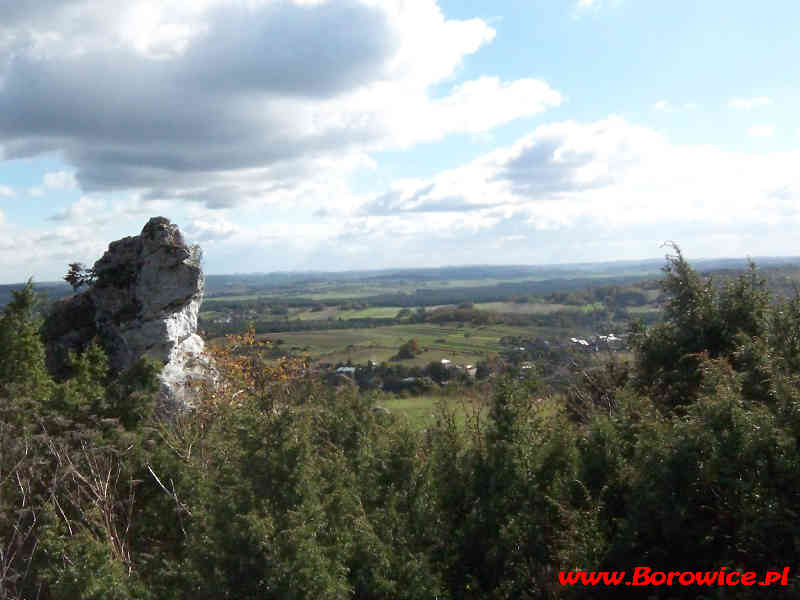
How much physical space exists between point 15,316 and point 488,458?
38.7 feet

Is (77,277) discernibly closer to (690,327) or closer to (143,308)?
(143,308)

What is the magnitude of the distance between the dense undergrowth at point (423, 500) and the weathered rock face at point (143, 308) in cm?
486

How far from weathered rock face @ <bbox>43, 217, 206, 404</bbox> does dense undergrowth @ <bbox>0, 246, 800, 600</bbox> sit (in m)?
4.86

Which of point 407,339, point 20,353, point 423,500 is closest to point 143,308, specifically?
point 20,353

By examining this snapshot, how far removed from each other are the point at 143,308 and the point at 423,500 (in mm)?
10512

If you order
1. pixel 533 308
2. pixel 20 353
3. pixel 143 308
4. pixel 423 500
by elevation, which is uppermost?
pixel 143 308

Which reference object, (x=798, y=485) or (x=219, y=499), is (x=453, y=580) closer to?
(x=219, y=499)

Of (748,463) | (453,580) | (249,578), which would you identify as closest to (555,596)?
(453,580)

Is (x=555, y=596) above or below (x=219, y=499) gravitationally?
below

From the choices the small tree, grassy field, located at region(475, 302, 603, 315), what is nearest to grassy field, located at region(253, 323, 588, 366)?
grassy field, located at region(475, 302, 603, 315)

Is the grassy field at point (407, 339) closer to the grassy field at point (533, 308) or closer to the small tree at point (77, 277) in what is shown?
the grassy field at point (533, 308)

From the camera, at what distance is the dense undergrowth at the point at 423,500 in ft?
17.2

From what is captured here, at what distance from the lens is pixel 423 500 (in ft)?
21.5

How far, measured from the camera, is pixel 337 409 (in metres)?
8.48
